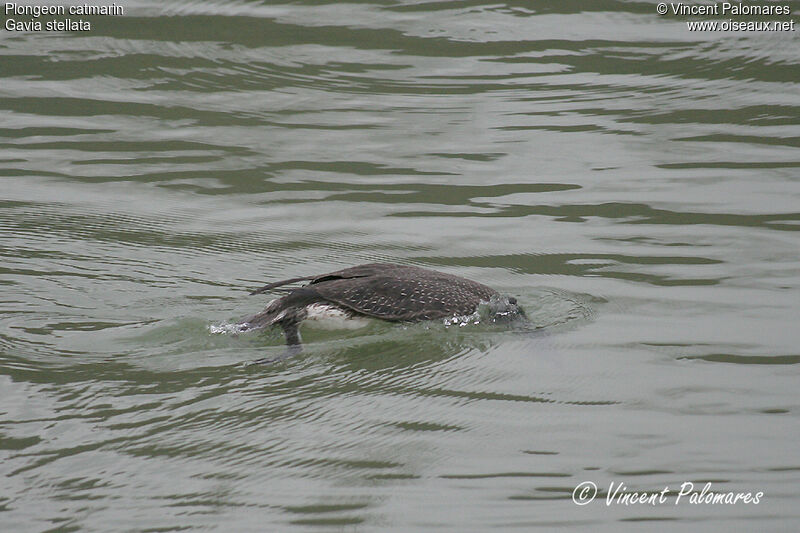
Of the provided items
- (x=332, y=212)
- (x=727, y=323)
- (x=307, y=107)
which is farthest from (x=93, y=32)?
(x=727, y=323)

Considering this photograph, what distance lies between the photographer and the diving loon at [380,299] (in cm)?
727

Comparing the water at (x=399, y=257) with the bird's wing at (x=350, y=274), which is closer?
the water at (x=399, y=257)

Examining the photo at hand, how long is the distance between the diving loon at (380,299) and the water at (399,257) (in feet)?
0.51

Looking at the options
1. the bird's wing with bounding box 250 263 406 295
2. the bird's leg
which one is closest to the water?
the bird's leg

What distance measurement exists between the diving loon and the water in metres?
0.16

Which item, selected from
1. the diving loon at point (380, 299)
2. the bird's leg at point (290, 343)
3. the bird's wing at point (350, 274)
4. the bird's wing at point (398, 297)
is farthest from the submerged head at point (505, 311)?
the bird's leg at point (290, 343)

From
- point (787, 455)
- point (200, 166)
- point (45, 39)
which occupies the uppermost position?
point (45, 39)

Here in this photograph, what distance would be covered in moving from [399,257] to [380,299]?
132cm

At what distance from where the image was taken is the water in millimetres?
5523

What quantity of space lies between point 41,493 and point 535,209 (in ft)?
17.2

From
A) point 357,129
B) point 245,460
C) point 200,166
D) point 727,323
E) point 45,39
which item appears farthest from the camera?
point 45,39

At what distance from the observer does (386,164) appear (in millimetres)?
10375

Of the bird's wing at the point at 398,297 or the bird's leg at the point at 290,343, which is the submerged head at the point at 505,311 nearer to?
the bird's wing at the point at 398,297

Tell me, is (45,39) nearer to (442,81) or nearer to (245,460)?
(442,81)
